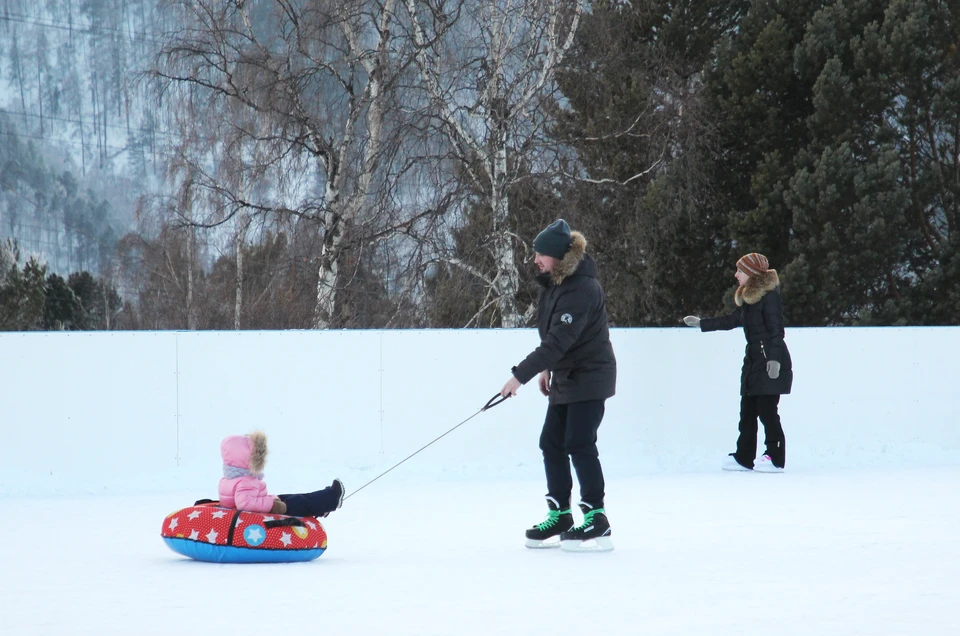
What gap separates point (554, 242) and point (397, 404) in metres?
2.81

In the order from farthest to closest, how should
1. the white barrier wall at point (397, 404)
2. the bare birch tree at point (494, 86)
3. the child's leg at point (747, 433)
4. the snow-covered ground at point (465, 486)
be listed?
the bare birch tree at point (494, 86), the child's leg at point (747, 433), the white barrier wall at point (397, 404), the snow-covered ground at point (465, 486)

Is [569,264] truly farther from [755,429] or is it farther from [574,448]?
[755,429]

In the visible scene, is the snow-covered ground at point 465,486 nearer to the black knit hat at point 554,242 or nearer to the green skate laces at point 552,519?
the green skate laces at point 552,519

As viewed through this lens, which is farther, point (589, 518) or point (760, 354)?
point (760, 354)

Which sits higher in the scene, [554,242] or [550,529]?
[554,242]

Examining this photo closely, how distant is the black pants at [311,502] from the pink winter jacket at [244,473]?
8 centimetres

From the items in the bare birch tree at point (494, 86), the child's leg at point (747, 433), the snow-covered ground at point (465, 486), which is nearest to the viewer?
the snow-covered ground at point (465, 486)

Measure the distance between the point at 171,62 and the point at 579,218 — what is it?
15.3 feet

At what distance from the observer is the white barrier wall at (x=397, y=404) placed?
662cm


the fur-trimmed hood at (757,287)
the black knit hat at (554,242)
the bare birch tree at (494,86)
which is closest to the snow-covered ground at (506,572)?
the black knit hat at (554,242)

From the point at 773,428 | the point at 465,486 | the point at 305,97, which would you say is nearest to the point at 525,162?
the point at 305,97

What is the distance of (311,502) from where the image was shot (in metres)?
4.50

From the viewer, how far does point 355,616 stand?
3.47 metres

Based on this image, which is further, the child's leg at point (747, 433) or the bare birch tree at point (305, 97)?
the bare birch tree at point (305, 97)
